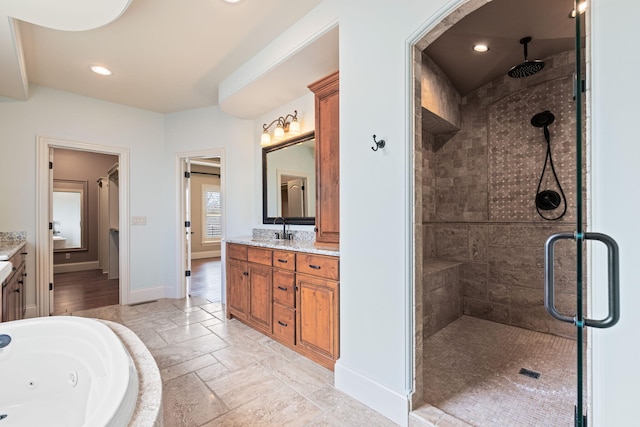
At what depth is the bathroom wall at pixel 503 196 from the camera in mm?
2695

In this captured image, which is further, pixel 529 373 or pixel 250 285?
pixel 250 285

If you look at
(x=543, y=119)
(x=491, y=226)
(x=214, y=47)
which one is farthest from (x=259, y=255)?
(x=543, y=119)

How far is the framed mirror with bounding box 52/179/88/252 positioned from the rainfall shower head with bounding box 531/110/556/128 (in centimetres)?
810

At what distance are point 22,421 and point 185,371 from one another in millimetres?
884

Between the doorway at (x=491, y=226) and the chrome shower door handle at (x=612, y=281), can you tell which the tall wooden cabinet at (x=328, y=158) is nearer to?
the doorway at (x=491, y=226)

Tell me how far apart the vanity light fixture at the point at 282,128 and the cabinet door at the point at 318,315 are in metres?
1.70

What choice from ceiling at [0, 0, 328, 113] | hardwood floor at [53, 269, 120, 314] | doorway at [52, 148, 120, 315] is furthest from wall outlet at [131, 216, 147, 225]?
doorway at [52, 148, 120, 315]

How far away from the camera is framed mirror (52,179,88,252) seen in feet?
20.9

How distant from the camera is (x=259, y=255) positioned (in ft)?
9.38

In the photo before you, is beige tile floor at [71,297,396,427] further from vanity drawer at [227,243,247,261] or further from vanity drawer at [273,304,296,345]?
vanity drawer at [227,243,247,261]

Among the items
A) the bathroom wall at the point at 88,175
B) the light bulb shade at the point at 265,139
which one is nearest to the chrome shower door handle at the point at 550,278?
the light bulb shade at the point at 265,139

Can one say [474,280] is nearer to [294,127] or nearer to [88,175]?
[294,127]

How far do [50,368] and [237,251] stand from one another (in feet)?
Answer: 5.72

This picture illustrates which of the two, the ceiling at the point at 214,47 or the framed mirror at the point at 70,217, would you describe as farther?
the framed mirror at the point at 70,217
